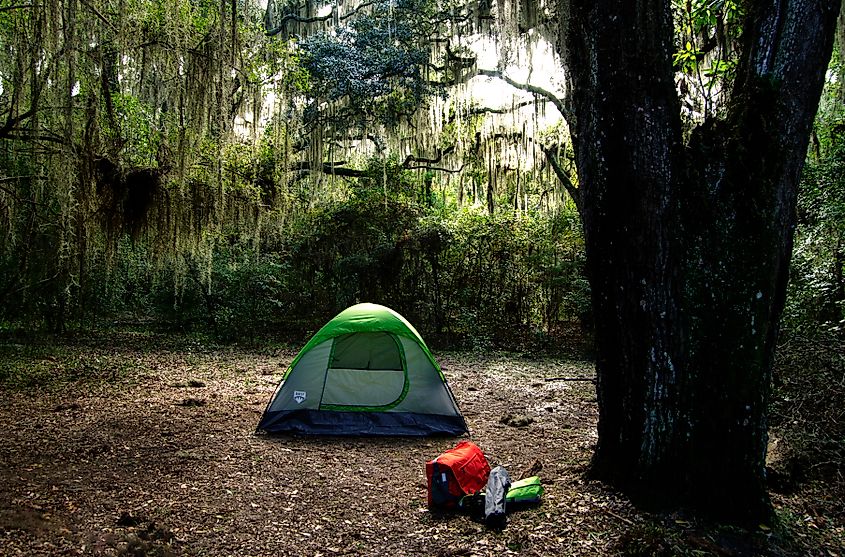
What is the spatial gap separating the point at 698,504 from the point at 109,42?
6.56 meters

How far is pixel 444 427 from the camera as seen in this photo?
527cm

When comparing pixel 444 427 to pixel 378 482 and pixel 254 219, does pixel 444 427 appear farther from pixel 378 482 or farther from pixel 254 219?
pixel 254 219

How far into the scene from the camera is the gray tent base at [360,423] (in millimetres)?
5191

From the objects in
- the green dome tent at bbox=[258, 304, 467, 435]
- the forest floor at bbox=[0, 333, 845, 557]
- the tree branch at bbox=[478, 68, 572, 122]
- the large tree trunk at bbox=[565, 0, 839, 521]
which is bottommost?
the forest floor at bbox=[0, 333, 845, 557]

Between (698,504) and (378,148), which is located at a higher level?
(378,148)

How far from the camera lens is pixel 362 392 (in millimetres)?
5500

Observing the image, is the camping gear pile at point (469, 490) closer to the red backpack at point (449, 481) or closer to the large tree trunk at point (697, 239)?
the red backpack at point (449, 481)

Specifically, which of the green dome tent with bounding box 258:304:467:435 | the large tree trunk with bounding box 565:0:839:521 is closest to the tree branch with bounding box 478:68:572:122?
the green dome tent with bounding box 258:304:467:435

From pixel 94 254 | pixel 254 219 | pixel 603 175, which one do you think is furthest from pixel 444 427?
pixel 94 254

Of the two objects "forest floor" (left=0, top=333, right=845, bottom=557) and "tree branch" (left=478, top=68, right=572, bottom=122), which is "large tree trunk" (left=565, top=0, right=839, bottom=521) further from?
"tree branch" (left=478, top=68, right=572, bottom=122)

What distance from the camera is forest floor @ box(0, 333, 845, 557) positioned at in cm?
292

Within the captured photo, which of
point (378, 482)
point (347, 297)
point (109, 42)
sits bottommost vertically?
point (378, 482)

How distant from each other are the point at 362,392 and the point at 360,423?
1.10 ft

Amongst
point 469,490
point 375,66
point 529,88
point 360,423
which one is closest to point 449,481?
point 469,490
